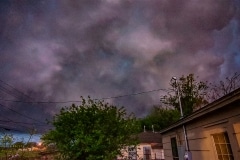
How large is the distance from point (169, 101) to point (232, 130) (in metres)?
35.1

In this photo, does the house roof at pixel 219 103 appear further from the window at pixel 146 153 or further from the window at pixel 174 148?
the window at pixel 146 153

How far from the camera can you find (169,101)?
136ft

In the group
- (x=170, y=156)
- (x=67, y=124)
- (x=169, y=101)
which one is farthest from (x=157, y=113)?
(x=67, y=124)

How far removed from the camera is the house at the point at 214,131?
21.8ft

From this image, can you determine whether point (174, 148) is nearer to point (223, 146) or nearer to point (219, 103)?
point (223, 146)

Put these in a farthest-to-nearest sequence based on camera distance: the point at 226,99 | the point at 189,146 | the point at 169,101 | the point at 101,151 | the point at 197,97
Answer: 1. the point at 169,101
2. the point at 197,97
3. the point at 101,151
4. the point at 189,146
5. the point at 226,99

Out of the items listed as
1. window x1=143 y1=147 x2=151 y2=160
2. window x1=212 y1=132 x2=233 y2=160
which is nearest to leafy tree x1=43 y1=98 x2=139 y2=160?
window x1=212 y1=132 x2=233 y2=160

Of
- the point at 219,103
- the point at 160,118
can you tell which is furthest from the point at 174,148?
the point at 160,118

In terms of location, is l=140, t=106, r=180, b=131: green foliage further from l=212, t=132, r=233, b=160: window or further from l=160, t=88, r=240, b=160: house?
l=212, t=132, r=233, b=160: window

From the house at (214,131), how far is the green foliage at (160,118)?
1534 inches

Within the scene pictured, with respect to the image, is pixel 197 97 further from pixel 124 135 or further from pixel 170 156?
pixel 124 135

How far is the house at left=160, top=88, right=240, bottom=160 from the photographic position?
6630 mm

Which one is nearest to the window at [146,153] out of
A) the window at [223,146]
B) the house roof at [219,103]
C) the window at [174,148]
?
the window at [174,148]

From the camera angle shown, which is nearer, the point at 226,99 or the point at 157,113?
the point at 226,99
